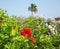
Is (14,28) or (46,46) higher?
(14,28)

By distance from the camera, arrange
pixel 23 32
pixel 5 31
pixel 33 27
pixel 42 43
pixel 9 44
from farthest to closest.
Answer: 1. pixel 33 27
2. pixel 42 43
3. pixel 23 32
4. pixel 5 31
5. pixel 9 44

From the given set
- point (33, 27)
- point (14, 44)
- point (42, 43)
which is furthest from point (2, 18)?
point (14, 44)

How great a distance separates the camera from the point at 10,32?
10.3 ft

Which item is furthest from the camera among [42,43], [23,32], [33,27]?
[33,27]

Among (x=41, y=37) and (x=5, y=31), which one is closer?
(x=5, y=31)

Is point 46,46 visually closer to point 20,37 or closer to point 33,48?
point 33,48

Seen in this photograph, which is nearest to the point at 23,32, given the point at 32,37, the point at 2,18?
the point at 32,37

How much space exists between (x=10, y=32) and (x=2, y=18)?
37.4 inches

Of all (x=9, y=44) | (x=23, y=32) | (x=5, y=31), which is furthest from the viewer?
(x=23, y=32)

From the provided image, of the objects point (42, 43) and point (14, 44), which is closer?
point (14, 44)

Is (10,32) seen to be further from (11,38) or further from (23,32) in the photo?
(23,32)

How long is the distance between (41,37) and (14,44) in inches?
29.0

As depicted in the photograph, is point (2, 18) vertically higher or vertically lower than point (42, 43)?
higher

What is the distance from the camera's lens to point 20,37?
3.09m
